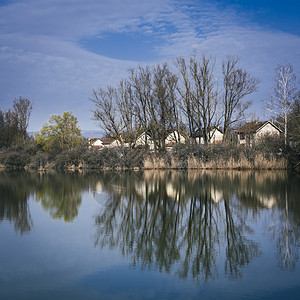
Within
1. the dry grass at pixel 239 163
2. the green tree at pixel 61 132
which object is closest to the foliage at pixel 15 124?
the green tree at pixel 61 132

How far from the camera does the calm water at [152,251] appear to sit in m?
4.21

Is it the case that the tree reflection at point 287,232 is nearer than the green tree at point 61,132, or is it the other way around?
the tree reflection at point 287,232

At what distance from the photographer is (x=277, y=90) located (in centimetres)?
3253

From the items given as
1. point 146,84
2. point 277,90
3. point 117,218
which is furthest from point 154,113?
point 117,218

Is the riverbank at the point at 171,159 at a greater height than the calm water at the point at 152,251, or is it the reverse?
the riverbank at the point at 171,159

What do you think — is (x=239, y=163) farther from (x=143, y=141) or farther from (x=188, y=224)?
(x=188, y=224)

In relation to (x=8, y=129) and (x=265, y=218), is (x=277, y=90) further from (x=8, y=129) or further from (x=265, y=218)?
Result: (x=8, y=129)

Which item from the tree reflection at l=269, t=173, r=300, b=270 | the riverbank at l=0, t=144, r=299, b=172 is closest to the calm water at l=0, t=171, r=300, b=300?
the tree reflection at l=269, t=173, r=300, b=270

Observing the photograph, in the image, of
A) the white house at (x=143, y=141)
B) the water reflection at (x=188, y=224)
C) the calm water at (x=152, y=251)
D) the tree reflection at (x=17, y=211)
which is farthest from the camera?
the white house at (x=143, y=141)

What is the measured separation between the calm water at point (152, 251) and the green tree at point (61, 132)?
1333 inches

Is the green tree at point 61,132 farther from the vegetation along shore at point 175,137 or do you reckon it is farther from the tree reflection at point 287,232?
the tree reflection at point 287,232

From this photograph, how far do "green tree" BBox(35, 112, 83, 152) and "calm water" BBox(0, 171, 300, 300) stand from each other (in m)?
33.9

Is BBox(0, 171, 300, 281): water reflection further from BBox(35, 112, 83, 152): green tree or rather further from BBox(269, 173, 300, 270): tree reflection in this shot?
BBox(35, 112, 83, 152): green tree

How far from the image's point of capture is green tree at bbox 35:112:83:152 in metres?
43.8
